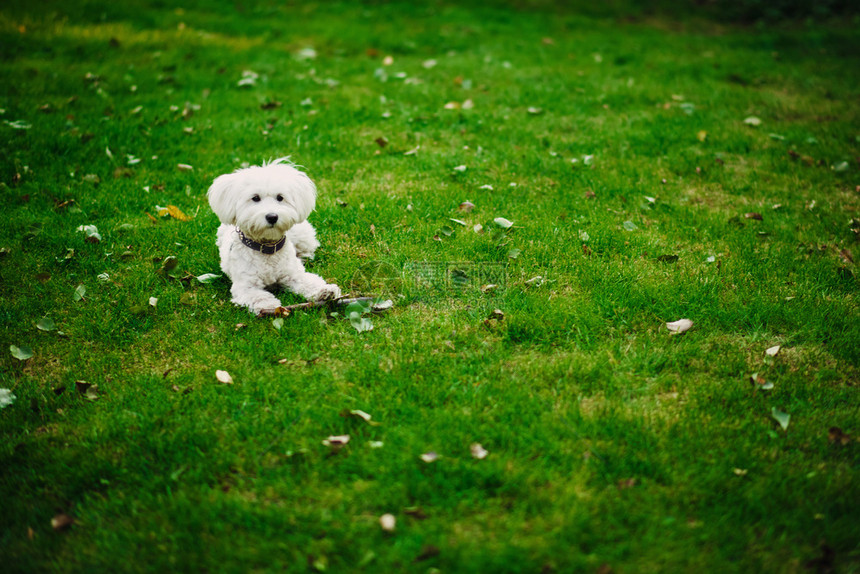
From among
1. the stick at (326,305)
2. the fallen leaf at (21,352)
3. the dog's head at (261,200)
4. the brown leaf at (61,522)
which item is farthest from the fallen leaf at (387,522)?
the fallen leaf at (21,352)

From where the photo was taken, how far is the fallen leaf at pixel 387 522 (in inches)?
95.8

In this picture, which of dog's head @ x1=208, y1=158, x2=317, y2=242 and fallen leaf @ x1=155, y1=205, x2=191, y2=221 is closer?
dog's head @ x1=208, y1=158, x2=317, y2=242

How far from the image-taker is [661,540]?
7.82 feet

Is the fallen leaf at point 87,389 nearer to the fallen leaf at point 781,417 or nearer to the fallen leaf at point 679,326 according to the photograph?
the fallen leaf at point 679,326

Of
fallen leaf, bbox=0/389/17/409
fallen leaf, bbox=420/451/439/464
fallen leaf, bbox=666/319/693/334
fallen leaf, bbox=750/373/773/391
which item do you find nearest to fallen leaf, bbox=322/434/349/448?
fallen leaf, bbox=420/451/439/464

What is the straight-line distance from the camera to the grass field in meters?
2.48

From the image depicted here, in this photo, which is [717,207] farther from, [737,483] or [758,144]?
[737,483]

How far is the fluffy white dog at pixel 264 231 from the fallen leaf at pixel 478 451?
1.62 meters

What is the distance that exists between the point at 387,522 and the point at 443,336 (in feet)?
4.62

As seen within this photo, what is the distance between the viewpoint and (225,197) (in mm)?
3758

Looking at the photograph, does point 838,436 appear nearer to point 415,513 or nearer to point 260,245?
point 415,513

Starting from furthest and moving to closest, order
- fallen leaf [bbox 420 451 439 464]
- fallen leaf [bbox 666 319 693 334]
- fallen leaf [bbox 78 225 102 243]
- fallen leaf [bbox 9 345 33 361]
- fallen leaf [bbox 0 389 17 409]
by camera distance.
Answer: fallen leaf [bbox 78 225 102 243] < fallen leaf [bbox 666 319 693 334] < fallen leaf [bbox 9 345 33 361] < fallen leaf [bbox 0 389 17 409] < fallen leaf [bbox 420 451 439 464]

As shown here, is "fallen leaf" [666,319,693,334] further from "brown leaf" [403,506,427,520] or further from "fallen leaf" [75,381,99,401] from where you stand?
"fallen leaf" [75,381,99,401]

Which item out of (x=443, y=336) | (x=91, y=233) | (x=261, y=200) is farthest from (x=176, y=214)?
(x=443, y=336)
